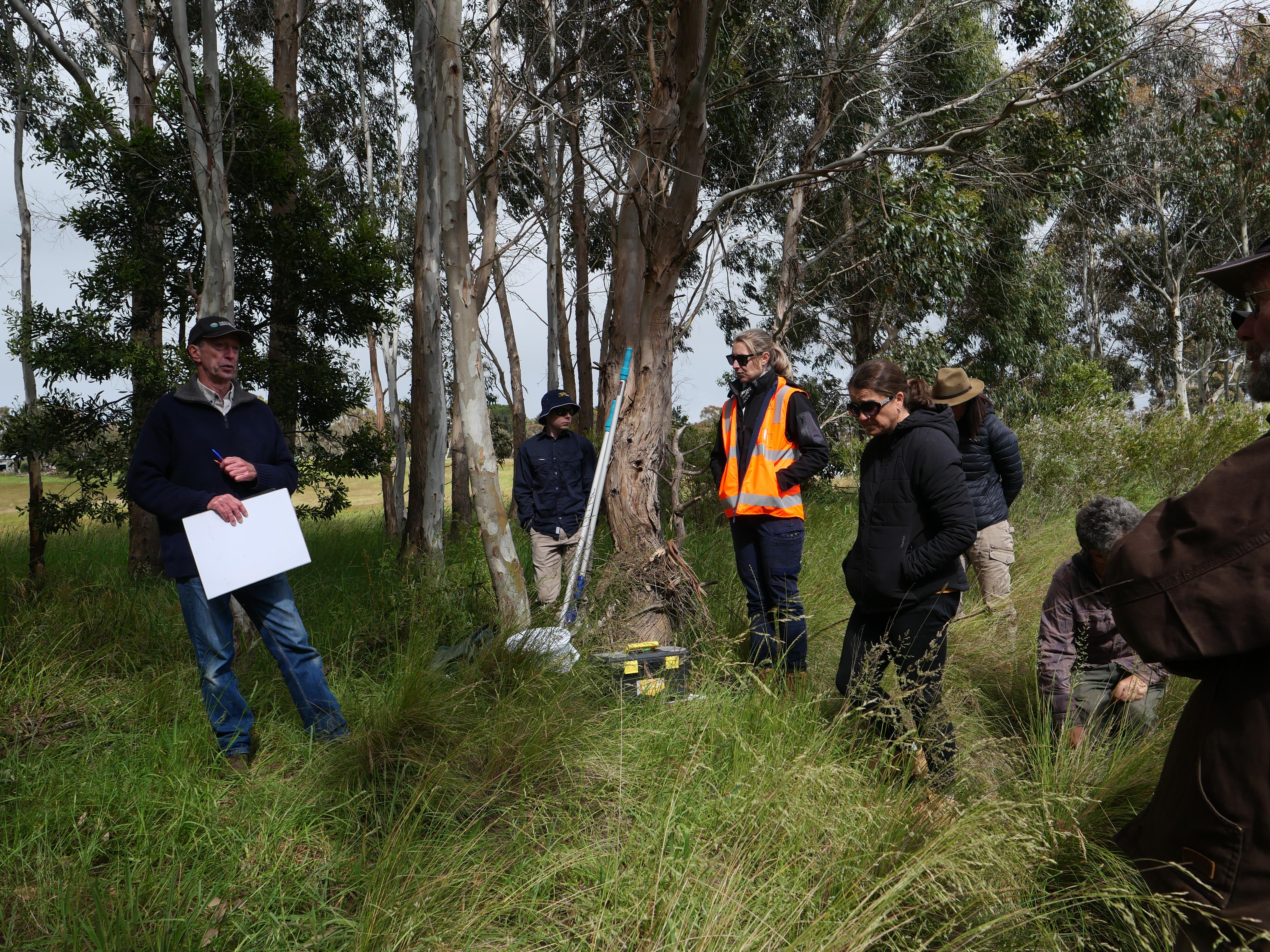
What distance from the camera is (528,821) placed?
2605 millimetres

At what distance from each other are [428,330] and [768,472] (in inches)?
140

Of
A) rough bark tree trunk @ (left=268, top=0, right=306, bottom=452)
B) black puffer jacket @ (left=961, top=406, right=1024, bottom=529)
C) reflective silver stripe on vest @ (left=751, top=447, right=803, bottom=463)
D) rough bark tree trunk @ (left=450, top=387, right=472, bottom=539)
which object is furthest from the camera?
rough bark tree trunk @ (left=450, top=387, right=472, bottom=539)

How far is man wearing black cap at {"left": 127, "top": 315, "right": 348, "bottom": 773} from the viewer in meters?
3.21

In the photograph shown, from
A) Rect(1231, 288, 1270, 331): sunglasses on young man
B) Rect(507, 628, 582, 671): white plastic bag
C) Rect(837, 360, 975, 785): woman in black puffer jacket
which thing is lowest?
Rect(507, 628, 582, 671): white plastic bag

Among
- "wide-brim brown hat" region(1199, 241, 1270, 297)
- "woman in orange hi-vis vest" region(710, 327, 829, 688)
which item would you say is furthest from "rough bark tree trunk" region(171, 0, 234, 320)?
"wide-brim brown hat" region(1199, 241, 1270, 297)

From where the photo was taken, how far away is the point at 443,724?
9.77 feet

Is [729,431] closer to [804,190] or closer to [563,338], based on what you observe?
[804,190]

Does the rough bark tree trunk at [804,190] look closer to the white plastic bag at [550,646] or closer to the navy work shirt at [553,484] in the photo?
the navy work shirt at [553,484]

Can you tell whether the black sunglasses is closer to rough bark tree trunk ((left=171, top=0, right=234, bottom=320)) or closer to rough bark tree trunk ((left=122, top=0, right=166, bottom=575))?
rough bark tree trunk ((left=171, top=0, right=234, bottom=320))

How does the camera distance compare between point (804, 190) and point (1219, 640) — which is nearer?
point (1219, 640)

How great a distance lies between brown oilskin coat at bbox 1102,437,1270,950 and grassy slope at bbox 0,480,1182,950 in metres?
0.49

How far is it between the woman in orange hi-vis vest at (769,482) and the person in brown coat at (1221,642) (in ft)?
7.94

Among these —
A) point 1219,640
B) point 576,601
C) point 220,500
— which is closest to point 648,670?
point 576,601

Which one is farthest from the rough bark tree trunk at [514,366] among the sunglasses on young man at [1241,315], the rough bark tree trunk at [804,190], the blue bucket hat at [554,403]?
the sunglasses on young man at [1241,315]
